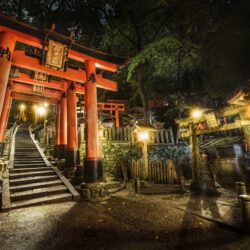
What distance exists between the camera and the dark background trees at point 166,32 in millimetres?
13133

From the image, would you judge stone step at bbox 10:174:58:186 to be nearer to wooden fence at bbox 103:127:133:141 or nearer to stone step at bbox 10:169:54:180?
stone step at bbox 10:169:54:180

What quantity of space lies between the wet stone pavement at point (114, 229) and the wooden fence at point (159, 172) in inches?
136

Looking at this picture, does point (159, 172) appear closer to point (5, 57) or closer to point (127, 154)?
point (127, 154)

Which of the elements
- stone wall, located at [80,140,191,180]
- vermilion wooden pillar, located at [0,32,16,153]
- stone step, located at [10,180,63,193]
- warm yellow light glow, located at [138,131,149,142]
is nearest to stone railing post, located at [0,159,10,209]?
stone step, located at [10,180,63,193]

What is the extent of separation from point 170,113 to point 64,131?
646 inches

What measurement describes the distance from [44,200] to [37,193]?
2.37ft

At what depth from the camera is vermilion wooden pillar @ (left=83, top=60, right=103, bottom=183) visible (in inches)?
323

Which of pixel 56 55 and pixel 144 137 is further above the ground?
pixel 56 55

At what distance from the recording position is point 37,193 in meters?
7.75

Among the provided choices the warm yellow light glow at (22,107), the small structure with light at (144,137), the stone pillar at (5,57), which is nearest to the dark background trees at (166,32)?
the small structure with light at (144,137)

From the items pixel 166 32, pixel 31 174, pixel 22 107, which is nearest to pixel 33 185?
pixel 31 174

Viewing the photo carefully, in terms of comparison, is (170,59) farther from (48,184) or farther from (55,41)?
(48,184)

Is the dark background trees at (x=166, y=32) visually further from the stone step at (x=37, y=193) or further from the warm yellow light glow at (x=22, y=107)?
the warm yellow light glow at (x=22, y=107)

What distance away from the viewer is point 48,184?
881 centimetres
